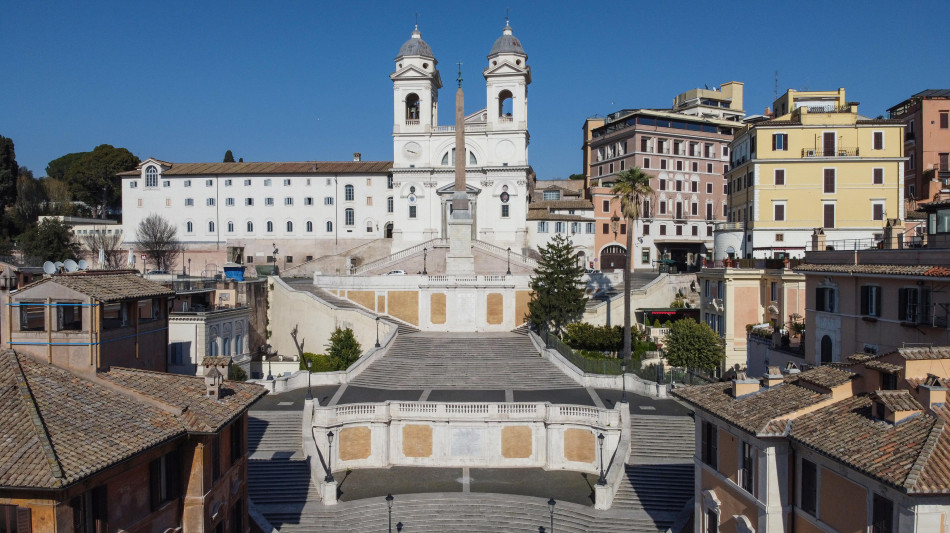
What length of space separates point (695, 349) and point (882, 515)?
84.2ft

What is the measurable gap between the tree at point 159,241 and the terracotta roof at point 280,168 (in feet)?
18.7

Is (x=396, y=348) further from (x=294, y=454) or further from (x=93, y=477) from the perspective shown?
(x=93, y=477)

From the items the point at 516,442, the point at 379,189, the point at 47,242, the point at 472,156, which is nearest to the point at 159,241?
the point at 47,242

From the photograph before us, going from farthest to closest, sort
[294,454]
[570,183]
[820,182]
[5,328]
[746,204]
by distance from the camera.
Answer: [570,183], [746,204], [820,182], [294,454], [5,328]

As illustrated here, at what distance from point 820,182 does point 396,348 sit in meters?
27.5

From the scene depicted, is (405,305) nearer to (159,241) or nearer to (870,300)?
(870,300)

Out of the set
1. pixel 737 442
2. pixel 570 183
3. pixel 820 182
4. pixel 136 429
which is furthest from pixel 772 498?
pixel 570 183

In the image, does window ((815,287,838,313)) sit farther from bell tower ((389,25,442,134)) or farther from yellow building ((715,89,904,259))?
bell tower ((389,25,442,134))

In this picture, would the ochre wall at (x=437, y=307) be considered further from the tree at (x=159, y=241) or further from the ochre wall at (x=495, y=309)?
the tree at (x=159, y=241)

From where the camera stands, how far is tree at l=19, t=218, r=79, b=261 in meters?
69.3

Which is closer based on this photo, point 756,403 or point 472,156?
point 756,403

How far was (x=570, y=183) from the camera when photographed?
102 m

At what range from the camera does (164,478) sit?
1739 centimetres

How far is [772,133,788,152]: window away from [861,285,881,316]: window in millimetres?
19300
